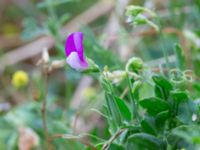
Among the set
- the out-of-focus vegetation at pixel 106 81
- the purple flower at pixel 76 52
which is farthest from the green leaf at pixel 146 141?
the purple flower at pixel 76 52

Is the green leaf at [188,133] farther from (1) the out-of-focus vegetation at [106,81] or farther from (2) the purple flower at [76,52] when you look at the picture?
(2) the purple flower at [76,52]

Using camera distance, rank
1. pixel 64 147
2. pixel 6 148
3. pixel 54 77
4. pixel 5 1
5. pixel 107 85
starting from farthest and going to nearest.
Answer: pixel 5 1, pixel 54 77, pixel 6 148, pixel 64 147, pixel 107 85

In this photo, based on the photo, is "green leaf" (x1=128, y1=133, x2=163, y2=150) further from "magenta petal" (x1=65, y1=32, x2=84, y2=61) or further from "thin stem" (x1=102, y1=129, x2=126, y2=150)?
"magenta petal" (x1=65, y1=32, x2=84, y2=61)

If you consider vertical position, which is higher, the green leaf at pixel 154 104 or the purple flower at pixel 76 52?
the purple flower at pixel 76 52

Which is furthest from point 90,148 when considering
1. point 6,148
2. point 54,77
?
point 54,77

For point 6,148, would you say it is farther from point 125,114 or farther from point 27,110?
point 125,114

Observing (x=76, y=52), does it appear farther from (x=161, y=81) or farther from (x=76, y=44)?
(x=161, y=81)

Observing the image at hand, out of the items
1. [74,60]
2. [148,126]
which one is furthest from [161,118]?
[74,60]
